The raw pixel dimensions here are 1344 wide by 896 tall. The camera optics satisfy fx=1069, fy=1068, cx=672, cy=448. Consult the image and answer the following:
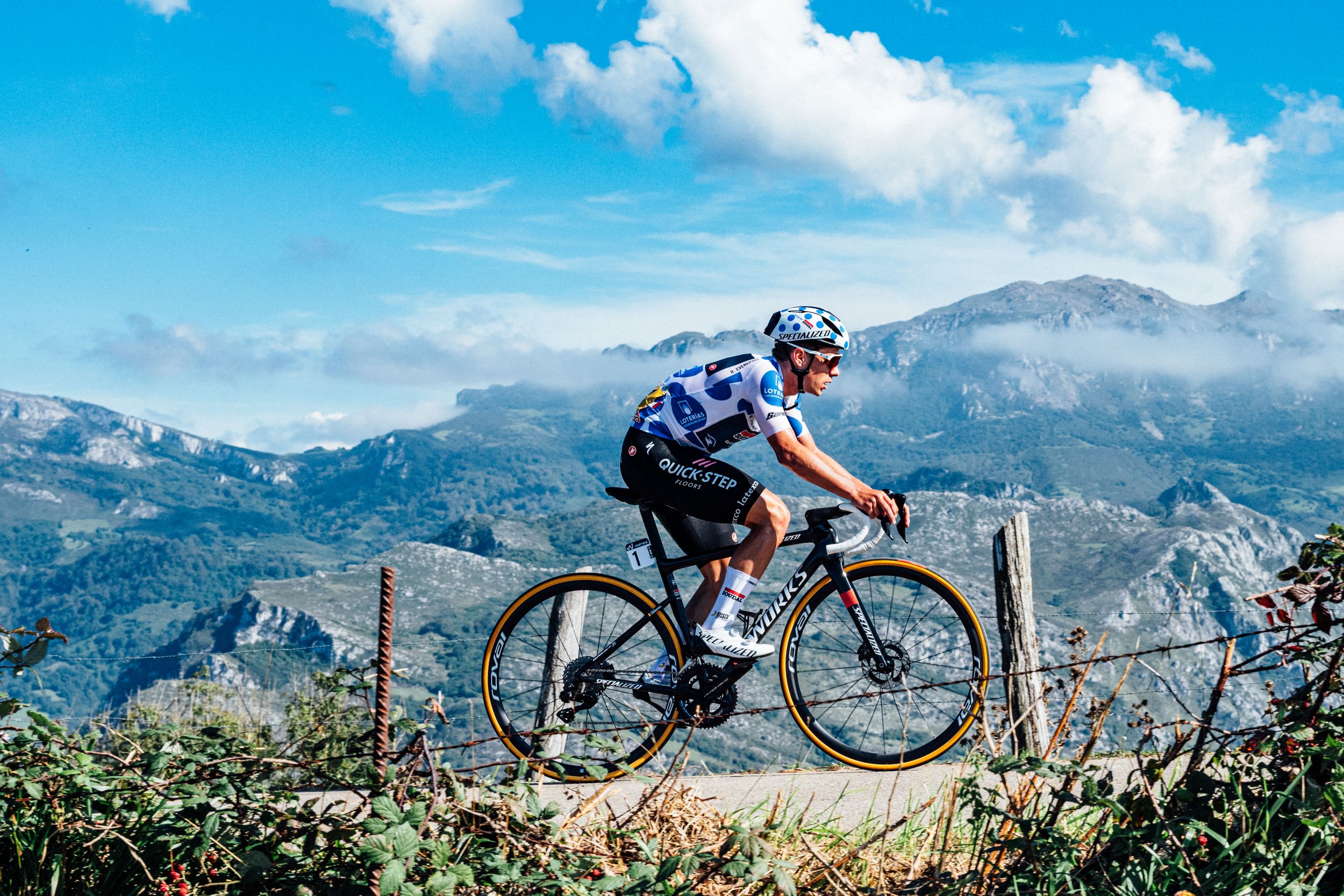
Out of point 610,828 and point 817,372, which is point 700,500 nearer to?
point 817,372

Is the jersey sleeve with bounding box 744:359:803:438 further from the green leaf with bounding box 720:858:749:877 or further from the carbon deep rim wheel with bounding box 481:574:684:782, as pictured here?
the green leaf with bounding box 720:858:749:877

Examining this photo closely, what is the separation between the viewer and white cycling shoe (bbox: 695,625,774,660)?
5684mm

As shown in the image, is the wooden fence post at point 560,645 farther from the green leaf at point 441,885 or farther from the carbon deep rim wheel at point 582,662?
the green leaf at point 441,885

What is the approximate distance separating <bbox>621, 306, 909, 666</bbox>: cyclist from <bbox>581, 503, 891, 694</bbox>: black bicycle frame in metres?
0.07

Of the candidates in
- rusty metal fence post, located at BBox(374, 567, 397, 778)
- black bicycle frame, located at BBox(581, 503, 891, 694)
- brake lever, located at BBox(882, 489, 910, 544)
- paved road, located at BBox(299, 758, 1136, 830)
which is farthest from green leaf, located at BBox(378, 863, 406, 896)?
brake lever, located at BBox(882, 489, 910, 544)

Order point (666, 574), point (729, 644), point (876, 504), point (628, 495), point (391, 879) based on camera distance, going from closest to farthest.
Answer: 1. point (391, 879)
2. point (876, 504)
3. point (729, 644)
4. point (666, 574)
5. point (628, 495)

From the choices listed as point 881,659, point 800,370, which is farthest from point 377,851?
point 800,370

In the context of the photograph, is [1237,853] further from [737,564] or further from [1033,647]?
[1033,647]

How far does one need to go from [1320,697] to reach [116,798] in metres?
4.82

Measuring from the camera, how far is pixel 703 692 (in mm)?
5754

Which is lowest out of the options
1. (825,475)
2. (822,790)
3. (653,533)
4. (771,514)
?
(822,790)

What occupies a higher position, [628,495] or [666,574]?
[628,495]

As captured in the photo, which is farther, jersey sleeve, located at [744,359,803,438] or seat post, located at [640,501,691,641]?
seat post, located at [640,501,691,641]

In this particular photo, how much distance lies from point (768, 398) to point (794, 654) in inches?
56.9
